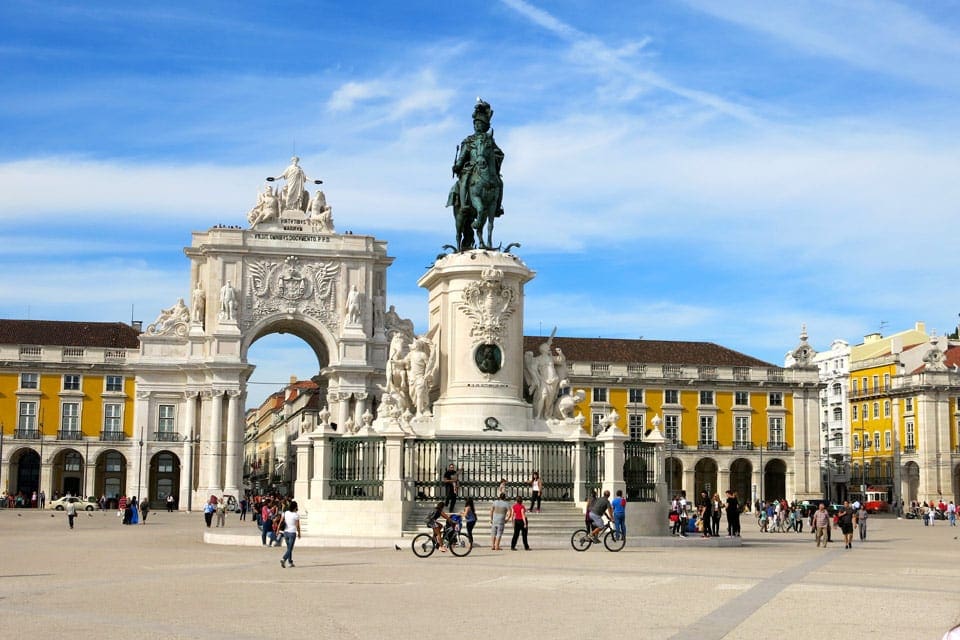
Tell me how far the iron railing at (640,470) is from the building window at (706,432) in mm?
65866

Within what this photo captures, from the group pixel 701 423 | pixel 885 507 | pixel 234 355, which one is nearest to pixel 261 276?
pixel 234 355

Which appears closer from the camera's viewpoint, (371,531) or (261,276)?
(371,531)

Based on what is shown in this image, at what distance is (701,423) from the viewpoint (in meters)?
95.2

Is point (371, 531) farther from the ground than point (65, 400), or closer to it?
closer to it

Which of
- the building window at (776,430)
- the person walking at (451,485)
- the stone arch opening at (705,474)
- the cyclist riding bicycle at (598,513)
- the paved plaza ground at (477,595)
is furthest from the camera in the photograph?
the building window at (776,430)

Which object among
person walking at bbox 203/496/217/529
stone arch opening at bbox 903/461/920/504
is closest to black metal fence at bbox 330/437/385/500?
person walking at bbox 203/496/217/529

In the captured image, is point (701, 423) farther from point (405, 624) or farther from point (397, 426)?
point (405, 624)

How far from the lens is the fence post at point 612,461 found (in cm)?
2900

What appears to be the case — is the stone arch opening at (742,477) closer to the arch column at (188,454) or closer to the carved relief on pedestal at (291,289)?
the carved relief on pedestal at (291,289)

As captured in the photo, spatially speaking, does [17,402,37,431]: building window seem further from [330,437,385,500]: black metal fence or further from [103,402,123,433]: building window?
[330,437,385,500]: black metal fence

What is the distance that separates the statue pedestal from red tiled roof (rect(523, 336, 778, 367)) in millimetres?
65548

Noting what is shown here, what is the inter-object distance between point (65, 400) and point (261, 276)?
49.3 feet

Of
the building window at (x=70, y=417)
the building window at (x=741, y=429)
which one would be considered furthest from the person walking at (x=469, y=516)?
the building window at (x=741, y=429)

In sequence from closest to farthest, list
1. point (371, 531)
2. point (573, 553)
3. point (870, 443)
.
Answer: point (573, 553), point (371, 531), point (870, 443)
